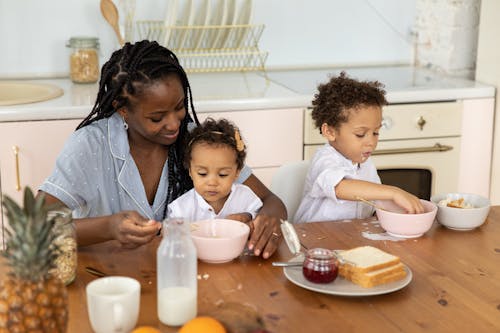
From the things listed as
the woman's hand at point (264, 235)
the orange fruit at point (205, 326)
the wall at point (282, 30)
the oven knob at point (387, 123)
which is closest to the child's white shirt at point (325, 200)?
the woman's hand at point (264, 235)

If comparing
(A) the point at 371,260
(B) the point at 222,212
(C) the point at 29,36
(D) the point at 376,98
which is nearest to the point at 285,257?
(A) the point at 371,260

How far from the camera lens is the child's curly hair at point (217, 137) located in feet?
6.05

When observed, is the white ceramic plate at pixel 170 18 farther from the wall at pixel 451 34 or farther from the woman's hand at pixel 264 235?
the woman's hand at pixel 264 235

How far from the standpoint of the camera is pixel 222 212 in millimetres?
1892

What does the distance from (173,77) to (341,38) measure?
1.80 metres

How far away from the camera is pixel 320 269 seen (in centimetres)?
141

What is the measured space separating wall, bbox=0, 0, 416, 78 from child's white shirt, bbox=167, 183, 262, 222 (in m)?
Answer: 1.47

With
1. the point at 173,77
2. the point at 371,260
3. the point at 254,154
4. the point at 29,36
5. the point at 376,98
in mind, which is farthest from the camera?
the point at 29,36

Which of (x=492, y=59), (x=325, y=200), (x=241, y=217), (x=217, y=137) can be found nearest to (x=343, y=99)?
(x=325, y=200)

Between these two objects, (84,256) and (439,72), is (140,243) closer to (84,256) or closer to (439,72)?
(84,256)

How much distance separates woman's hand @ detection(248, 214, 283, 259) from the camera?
159cm

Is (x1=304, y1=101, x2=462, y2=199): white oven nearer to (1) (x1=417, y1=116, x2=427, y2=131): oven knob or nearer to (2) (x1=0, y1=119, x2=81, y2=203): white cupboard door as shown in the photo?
(1) (x1=417, y1=116, x2=427, y2=131): oven knob

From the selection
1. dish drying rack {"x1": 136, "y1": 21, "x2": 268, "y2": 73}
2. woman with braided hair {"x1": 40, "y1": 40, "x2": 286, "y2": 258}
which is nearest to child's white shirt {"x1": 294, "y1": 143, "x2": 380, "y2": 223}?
woman with braided hair {"x1": 40, "y1": 40, "x2": 286, "y2": 258}

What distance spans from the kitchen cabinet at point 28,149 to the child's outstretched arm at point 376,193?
3.70 feet
